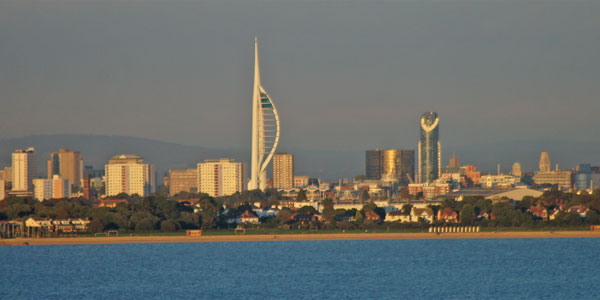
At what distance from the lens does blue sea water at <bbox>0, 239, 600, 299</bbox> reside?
60.4 metres

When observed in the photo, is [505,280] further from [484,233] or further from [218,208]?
[218,208]

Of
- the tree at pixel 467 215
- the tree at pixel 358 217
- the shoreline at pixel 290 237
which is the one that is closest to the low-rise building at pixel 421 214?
the tree at pixel 467 215

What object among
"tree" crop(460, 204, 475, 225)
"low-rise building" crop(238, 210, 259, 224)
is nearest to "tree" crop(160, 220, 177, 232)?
"low-rise building" crop(238, 210, 259, 224)

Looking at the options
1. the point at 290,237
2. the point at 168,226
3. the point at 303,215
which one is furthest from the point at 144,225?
the point at 303,215

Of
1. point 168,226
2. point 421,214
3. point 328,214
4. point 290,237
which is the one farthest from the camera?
point 421,214

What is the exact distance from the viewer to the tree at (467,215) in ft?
361

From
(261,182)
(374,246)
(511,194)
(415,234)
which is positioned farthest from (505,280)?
(261,182)

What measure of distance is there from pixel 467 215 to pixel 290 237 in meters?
19.6

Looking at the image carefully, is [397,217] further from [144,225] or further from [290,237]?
[144,225]

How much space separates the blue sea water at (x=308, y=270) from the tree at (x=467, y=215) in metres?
12.3

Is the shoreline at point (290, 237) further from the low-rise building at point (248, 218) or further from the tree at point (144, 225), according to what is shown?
the low-rise building at point (248, 218)

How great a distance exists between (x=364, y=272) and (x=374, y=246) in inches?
912

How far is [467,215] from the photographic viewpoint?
111 meters

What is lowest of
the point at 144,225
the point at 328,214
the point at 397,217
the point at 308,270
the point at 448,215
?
the point at 308,270
